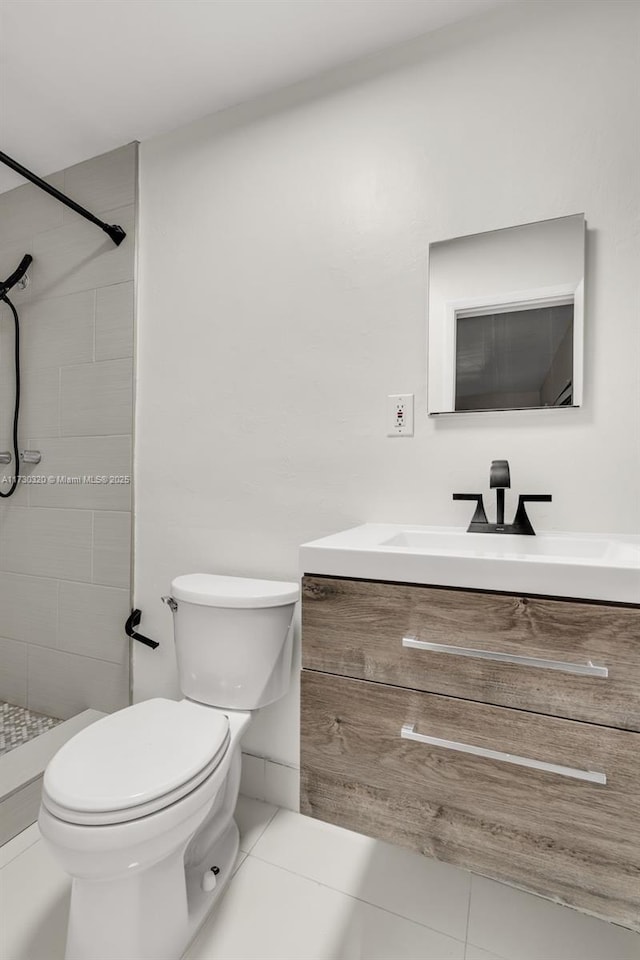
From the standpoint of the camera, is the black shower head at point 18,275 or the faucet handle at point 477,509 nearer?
the faucet handle at point 477,509

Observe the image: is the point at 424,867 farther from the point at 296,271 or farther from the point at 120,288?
the point at 120,288

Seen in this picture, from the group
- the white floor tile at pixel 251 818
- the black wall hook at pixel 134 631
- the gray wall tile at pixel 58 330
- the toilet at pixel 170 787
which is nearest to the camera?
the toilet at pixel 170 787

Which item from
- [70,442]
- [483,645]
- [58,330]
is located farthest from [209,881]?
[58,330]

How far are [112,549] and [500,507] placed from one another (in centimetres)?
140

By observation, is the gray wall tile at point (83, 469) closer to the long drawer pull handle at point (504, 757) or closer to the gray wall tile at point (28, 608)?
the gray wall tile at point (28, 608)

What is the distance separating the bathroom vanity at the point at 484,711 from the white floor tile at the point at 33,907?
0.72 m

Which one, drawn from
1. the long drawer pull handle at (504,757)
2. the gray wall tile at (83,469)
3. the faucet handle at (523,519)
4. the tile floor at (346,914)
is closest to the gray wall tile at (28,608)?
the gray wall tile at (83,469)

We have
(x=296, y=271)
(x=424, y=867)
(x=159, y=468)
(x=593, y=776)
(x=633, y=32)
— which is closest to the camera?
(x=593, y=776)

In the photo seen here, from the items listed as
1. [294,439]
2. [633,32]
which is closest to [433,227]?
[633,32]

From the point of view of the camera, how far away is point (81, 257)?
1.89m

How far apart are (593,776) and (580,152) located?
4.49 ft

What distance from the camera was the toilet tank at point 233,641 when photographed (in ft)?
4.39

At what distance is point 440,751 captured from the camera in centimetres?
86

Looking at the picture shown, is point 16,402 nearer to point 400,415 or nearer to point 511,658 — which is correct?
point 400,415
